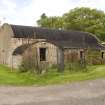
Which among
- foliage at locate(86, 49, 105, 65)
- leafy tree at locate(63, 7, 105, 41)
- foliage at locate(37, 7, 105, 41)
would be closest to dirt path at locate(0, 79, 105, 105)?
foliage at locate(86, 49, 105, 65)

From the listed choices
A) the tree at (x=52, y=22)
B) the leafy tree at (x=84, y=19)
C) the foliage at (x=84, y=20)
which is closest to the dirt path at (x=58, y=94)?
the foliage at (x=84, y=20)

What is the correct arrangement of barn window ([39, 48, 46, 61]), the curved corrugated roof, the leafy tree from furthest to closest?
the leafy tree, the curved corrugated roof, barn window ([39, 48, 46, 61])

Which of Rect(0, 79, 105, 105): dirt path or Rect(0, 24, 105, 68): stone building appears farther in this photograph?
Rect(0, 24, 105, 68): stone building

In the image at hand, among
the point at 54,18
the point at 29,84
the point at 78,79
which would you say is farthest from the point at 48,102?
the point at 54,18

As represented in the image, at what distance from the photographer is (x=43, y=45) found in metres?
30.9

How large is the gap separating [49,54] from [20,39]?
6966mm

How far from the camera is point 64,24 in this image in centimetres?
7931

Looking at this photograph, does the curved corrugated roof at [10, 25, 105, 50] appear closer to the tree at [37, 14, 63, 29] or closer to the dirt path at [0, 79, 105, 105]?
the dirt path at [0, 79, 105, 105]

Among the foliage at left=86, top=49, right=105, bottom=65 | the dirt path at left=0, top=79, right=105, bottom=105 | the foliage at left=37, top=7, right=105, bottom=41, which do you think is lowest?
the dirt path at left=0, top=79, right=105, bottom=105

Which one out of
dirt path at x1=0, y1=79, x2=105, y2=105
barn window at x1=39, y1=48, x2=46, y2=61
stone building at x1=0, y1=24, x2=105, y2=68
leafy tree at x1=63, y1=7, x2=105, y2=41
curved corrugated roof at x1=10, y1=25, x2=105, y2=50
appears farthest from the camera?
leafy tree at x1=63, y1=7, x2=105, y2=41

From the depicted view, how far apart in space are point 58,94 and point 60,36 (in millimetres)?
27376

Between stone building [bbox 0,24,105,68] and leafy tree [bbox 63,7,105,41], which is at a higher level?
leafy tree [bbox 63,7,105,41]

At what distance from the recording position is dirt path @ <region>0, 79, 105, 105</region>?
543 inches

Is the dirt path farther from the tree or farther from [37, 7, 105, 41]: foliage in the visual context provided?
the tree
